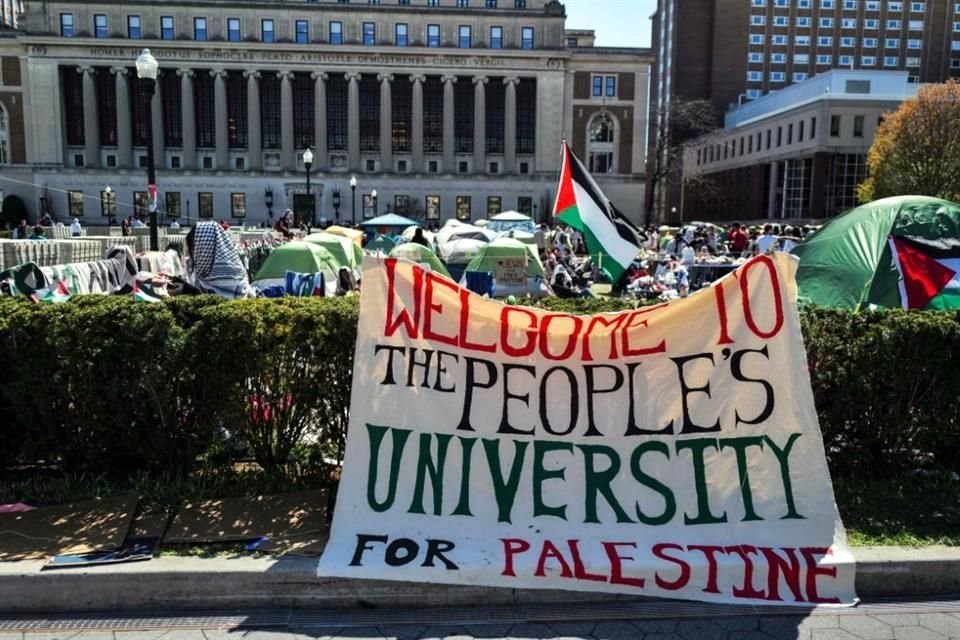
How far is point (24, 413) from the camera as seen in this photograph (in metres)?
5.05

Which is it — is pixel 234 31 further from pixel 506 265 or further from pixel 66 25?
pixel 506 265

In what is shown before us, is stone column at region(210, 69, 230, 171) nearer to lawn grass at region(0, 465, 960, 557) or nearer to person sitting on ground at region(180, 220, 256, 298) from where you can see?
person sitting on ground at region(180, 220, 256, 298)

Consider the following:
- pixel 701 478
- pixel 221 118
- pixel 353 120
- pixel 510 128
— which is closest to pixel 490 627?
pixel 701 478

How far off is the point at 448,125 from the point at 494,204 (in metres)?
8.80

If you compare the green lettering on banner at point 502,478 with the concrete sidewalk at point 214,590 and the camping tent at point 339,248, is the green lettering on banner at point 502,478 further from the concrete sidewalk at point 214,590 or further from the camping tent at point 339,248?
the camping tent at point 339,248

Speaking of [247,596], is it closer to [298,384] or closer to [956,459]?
[298,384]

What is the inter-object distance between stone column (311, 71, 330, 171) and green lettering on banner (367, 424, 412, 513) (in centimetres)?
7078

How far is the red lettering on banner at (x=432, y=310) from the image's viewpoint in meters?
4.64

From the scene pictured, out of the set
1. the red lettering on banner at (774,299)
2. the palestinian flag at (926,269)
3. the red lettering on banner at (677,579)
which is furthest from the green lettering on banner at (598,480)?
the palestinian flag at (926,269)

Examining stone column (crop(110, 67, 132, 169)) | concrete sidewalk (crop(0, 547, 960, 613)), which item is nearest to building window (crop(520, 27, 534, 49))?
stone column (crop(110, 67, 132, 169))

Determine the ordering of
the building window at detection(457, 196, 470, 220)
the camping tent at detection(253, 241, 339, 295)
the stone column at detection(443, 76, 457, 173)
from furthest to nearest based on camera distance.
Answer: the building window at detection(457, 196, 470, 220), the stone column at detection(443, 76, 457, 173), the camping tent at detection(253, 241, 339, 295)

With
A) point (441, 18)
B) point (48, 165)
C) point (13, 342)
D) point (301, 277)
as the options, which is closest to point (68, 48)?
point (48, 165)

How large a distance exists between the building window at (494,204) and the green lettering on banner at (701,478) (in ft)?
231

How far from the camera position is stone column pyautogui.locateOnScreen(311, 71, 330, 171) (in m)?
72.0
